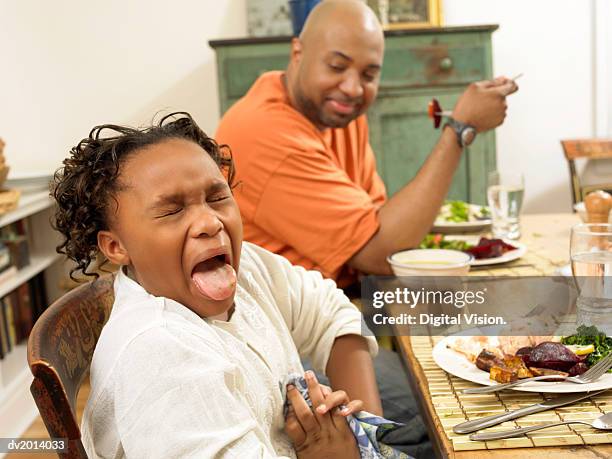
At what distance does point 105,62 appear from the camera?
3613mm

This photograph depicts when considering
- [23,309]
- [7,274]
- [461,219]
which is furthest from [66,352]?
[23,309]

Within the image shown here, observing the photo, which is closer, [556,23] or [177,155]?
[177,155]

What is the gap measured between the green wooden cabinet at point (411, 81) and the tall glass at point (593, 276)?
6.92 feet

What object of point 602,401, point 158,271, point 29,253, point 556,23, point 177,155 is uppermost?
point 556,23

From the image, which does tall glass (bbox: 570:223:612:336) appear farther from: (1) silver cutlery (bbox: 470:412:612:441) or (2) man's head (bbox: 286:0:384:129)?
(2) man's head (bbox: 286:0:384:129)

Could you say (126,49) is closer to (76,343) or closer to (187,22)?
(187,22)

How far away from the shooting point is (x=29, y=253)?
10.3 ft

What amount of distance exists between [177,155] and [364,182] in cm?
128

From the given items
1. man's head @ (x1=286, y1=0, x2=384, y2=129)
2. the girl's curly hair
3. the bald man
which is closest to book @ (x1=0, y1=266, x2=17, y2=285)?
the bald man

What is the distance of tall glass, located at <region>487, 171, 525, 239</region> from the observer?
1.77 meters

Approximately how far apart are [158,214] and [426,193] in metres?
0.97

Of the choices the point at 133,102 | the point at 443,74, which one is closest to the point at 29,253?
the point at 133,102

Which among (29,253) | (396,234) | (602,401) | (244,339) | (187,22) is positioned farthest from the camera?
(187,22)

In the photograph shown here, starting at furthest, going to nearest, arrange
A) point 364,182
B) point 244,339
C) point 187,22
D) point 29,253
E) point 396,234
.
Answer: point 187,22, point 29,253, point 364,182, point 396,234, point 244,339
